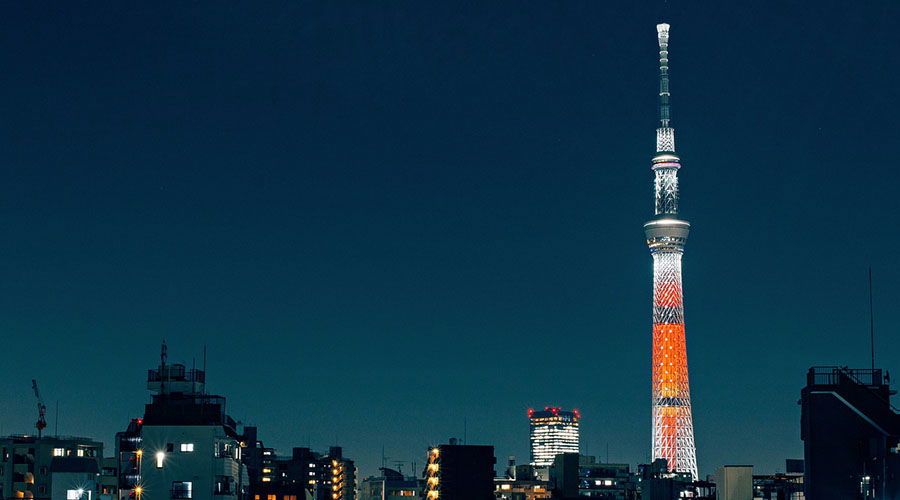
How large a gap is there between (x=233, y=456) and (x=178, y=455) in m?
4.56

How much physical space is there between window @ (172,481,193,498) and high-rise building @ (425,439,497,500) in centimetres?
7128

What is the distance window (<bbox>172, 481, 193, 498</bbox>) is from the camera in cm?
7596

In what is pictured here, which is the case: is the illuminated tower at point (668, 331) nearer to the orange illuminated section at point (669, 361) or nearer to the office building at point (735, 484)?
the orange illuminated section at point (669, 361)

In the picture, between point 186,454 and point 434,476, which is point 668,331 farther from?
point 186,454

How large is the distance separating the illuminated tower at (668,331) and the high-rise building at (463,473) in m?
50.0

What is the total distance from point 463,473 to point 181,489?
7366cm

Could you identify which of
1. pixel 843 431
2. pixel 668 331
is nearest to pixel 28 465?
pixel 843 431

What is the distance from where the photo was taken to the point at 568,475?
140125mm

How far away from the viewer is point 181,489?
250 ft

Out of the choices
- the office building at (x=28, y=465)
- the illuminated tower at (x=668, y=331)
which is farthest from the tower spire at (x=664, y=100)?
the office building at (x=28, y=465)

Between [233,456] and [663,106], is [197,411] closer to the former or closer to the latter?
[233,456]

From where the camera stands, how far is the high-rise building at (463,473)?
14600 cm

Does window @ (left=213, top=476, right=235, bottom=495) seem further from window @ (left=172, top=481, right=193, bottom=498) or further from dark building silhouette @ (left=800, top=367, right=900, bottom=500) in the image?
dark building silhouette @ (left=800, top=367, right=900, bottom=500)

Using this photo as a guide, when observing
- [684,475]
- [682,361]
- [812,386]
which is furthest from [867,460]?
[682,361]
